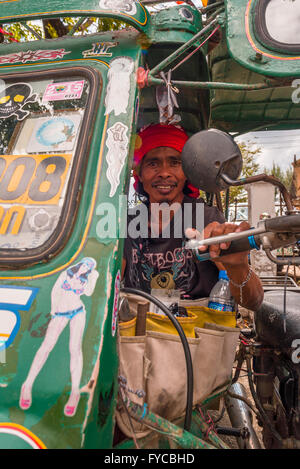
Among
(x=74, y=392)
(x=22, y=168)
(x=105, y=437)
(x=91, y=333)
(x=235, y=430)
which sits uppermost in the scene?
(x=22, y=168)

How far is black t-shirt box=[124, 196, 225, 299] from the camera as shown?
65.9 inches

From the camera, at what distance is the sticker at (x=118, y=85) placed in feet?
3.91

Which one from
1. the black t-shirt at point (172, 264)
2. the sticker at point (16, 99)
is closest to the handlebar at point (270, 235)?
the black t-shirt at point (172, 264)

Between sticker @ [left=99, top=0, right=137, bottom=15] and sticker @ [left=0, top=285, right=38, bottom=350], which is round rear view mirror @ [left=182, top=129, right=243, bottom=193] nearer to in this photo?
sticker @ [left=0, top=285, right=38, bottom=350]

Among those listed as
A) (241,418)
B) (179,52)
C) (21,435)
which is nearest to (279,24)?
(179,52)

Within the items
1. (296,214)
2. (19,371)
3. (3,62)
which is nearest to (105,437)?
(19,371)

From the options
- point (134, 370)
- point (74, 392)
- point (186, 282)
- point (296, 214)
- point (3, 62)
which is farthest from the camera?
point (186, 282)

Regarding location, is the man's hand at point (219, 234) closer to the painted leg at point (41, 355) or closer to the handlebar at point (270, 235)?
the handlebar at point (270, 235)

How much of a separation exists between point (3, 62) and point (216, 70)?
114 cm

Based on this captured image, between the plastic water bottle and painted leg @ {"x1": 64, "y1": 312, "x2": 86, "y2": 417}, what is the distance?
743 mm

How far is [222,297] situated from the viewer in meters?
1.44

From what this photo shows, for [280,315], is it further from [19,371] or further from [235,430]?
[19,371]

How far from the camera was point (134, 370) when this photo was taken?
3.46 feet

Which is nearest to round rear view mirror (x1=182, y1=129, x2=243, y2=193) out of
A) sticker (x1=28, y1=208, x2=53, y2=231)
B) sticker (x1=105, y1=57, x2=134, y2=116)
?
sticker (x1=105, y1=57, x2=134, y2=116)
